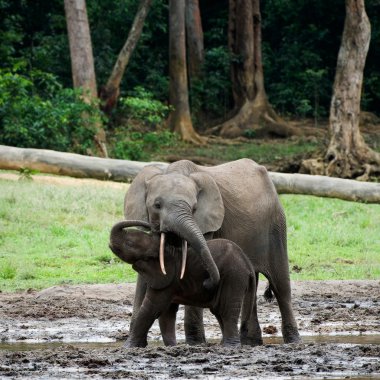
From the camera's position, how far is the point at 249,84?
106 ft

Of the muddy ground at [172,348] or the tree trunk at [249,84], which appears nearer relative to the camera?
the muddy ground at [172,348]

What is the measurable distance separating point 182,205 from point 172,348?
3.76ft

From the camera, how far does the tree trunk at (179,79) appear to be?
30.0 meters

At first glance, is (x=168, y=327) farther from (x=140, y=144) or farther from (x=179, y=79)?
(x=179, y=79)

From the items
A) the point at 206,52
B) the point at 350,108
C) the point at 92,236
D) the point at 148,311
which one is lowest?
the point at 92,236

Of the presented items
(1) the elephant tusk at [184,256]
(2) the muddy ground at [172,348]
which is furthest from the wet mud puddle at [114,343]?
(1) the elephant tusk at [184,256]

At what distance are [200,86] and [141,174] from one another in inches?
925

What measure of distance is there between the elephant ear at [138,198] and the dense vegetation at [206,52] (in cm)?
1775

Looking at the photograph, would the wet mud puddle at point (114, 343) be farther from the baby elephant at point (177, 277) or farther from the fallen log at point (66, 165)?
the fallen log at point (66, 165)

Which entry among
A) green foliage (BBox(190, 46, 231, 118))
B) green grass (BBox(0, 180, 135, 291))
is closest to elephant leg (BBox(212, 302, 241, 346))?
green grass (BBox(0, 180, 135, 291))

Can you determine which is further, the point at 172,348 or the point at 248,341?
the point at 248,341

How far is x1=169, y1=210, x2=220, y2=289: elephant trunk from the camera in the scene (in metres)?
8.91

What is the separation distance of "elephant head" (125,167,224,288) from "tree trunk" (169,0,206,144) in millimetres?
20453

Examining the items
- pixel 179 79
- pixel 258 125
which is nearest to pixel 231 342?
pixel 179 79
